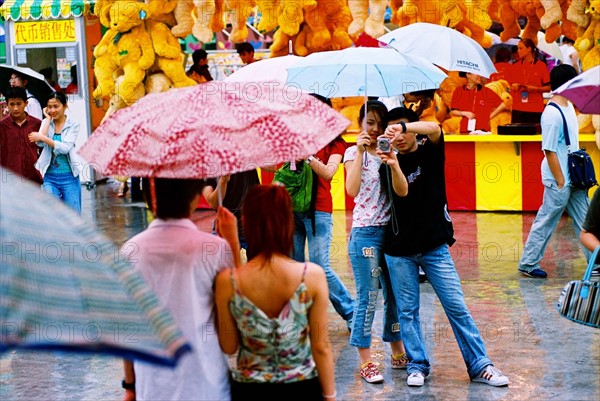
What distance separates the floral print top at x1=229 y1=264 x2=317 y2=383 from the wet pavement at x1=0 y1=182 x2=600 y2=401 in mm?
2234

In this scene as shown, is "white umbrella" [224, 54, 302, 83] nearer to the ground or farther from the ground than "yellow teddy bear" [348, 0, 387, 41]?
nearer to the ground

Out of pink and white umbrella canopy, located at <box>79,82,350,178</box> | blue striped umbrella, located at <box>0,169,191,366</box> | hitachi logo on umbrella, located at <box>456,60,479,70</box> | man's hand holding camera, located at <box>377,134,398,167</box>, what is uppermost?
hitachi logo on umbrella, located at <box>456,60,479,70</box>

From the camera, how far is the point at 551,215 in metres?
8.46

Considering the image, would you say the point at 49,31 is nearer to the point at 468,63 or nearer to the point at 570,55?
the point at 570,55

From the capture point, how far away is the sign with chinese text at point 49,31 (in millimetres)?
15203

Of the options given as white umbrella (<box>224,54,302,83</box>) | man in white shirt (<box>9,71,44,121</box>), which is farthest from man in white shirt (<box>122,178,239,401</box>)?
man in white shirt (<box>9,71,44,121</box>)

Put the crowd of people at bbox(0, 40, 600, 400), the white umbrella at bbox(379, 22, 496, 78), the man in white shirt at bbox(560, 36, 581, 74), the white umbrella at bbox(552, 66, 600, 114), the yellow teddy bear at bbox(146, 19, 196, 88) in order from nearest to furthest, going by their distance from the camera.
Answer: the crowd of people at bbox(0, 40, 600, 400) < the white umbrella at bbox(552, 66, 600, 114) < the white umbrella at bbox(379, 22, 496, 78) < the yellow teddy bear at bbox(146, 19, 196, 88) < the man in white shirt at bbox(560, 36, 581, 74)

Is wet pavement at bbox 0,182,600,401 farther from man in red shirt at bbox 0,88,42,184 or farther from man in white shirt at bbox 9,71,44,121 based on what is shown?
man in white shirt at bbox 9,71,44,121

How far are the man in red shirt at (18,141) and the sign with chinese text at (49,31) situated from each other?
667cm

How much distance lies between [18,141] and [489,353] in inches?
179

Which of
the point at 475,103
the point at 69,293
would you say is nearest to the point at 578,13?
the point at 475,103

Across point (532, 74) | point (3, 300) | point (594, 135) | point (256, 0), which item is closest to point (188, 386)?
point (3, 300)

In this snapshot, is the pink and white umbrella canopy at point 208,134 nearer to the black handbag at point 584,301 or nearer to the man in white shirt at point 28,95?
the black handbag at point 584,301

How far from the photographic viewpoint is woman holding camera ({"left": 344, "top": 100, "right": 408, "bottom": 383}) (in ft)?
19.2
